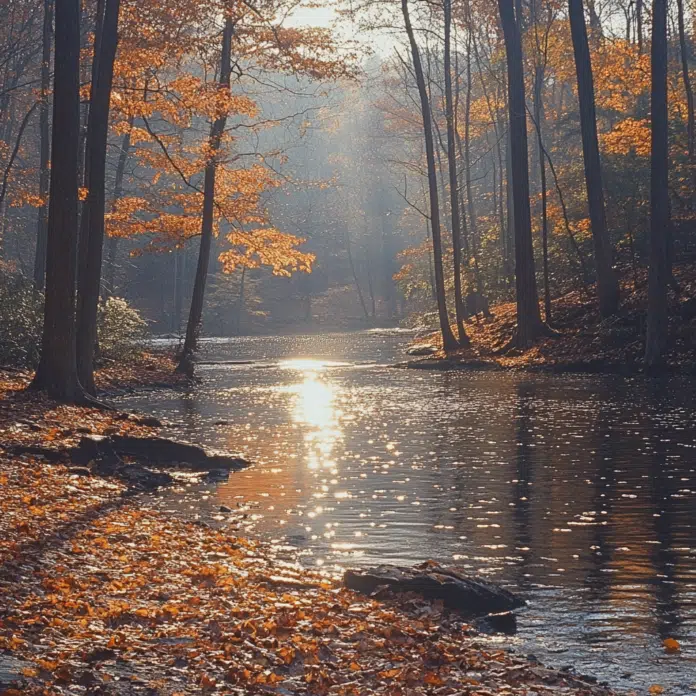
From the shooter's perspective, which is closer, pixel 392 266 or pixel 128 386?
pixel 128 386

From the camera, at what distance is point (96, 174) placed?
1731cm

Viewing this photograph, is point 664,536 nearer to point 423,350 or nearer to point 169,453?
point 169,453

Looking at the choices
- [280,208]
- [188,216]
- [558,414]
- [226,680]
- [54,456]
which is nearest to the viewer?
[226,680]

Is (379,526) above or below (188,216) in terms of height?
below

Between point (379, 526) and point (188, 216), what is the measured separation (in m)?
18.7

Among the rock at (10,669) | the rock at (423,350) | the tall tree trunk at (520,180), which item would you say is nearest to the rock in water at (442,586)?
the rock at (10,669)

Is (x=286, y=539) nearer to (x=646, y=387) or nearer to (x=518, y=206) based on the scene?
(x=646, y=387)

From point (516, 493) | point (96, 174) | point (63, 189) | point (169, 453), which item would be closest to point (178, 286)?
point (96, 174)

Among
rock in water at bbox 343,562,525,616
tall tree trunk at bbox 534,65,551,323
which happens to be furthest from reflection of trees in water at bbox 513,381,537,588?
tall tree trunk at bbox 534,65,551,323

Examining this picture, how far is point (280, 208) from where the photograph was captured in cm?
8900

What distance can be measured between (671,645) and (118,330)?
22.0 meters

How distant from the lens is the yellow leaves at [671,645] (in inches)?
226

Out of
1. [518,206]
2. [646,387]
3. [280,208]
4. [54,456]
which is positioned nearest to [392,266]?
[280,208]

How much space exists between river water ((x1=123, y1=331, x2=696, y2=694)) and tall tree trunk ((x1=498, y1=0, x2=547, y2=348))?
505cm
